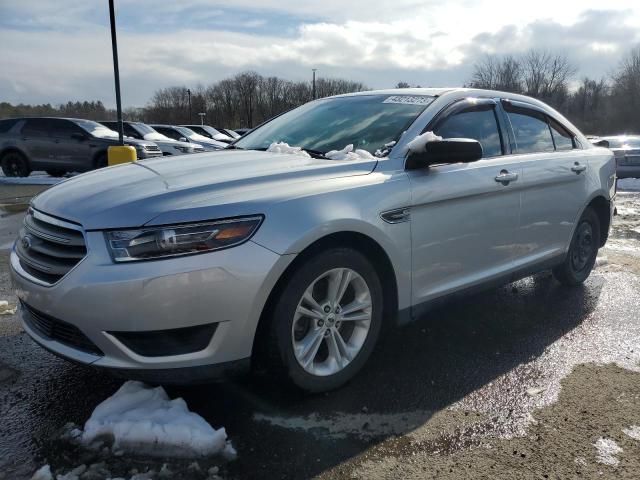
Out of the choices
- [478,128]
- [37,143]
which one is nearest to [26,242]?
[478,128]

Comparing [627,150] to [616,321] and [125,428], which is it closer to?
[616,321]

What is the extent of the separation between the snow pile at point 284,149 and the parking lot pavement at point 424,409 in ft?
4.49

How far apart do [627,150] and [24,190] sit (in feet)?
49.9

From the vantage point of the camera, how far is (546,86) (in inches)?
2625

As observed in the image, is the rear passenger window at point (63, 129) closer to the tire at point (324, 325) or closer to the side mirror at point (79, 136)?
the side mirror at point (79, 136)

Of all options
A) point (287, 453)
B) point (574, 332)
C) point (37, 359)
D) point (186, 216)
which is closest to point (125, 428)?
point (287, 453)

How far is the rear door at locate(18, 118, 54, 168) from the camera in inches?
588

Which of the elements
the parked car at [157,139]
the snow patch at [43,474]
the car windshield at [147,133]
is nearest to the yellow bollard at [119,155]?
the snow patch at [43,474]

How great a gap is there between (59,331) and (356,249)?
1522 millimetres

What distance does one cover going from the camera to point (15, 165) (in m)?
15.2

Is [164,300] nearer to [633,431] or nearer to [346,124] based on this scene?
[346,124]

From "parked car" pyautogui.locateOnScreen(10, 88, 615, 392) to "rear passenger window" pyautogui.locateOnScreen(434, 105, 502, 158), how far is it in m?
0.01

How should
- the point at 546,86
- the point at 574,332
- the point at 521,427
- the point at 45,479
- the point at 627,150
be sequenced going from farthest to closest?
1. the point at 546,86
2. the point at 627,150
3. the point at 574,332
4. the point at 521,427
5. the point at 45,479

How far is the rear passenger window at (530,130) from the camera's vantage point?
4270 mm
